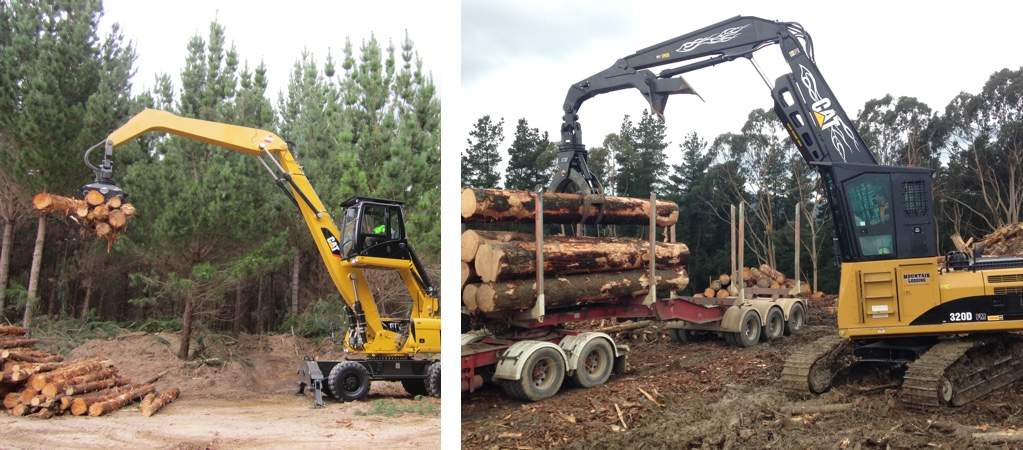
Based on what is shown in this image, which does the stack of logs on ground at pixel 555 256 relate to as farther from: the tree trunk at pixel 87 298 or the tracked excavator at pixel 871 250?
the tree trunk at pixel 87 298

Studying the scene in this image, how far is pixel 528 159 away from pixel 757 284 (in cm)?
239

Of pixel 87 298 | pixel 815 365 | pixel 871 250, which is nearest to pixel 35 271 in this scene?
pixel 87 298

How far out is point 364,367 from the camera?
6.84 m

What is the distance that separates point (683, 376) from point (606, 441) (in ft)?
3.74

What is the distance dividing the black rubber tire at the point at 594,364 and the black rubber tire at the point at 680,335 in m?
1.36

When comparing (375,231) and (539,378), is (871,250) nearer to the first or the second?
(539,378)

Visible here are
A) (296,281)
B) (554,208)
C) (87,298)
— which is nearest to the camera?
(554,208)

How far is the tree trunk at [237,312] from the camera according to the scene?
7777mm

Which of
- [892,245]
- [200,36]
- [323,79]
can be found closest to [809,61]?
[892,245]

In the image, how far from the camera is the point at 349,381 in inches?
266

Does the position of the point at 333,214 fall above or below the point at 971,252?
above

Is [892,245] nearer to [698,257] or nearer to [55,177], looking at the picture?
[698,257]

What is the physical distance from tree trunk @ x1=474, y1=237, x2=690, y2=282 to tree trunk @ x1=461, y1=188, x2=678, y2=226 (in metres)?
0.18

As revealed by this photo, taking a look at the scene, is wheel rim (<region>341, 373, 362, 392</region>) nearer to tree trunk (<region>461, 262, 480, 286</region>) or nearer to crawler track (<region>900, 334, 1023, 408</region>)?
tree trunk (<region>461, 262, 480, 286</region>)
